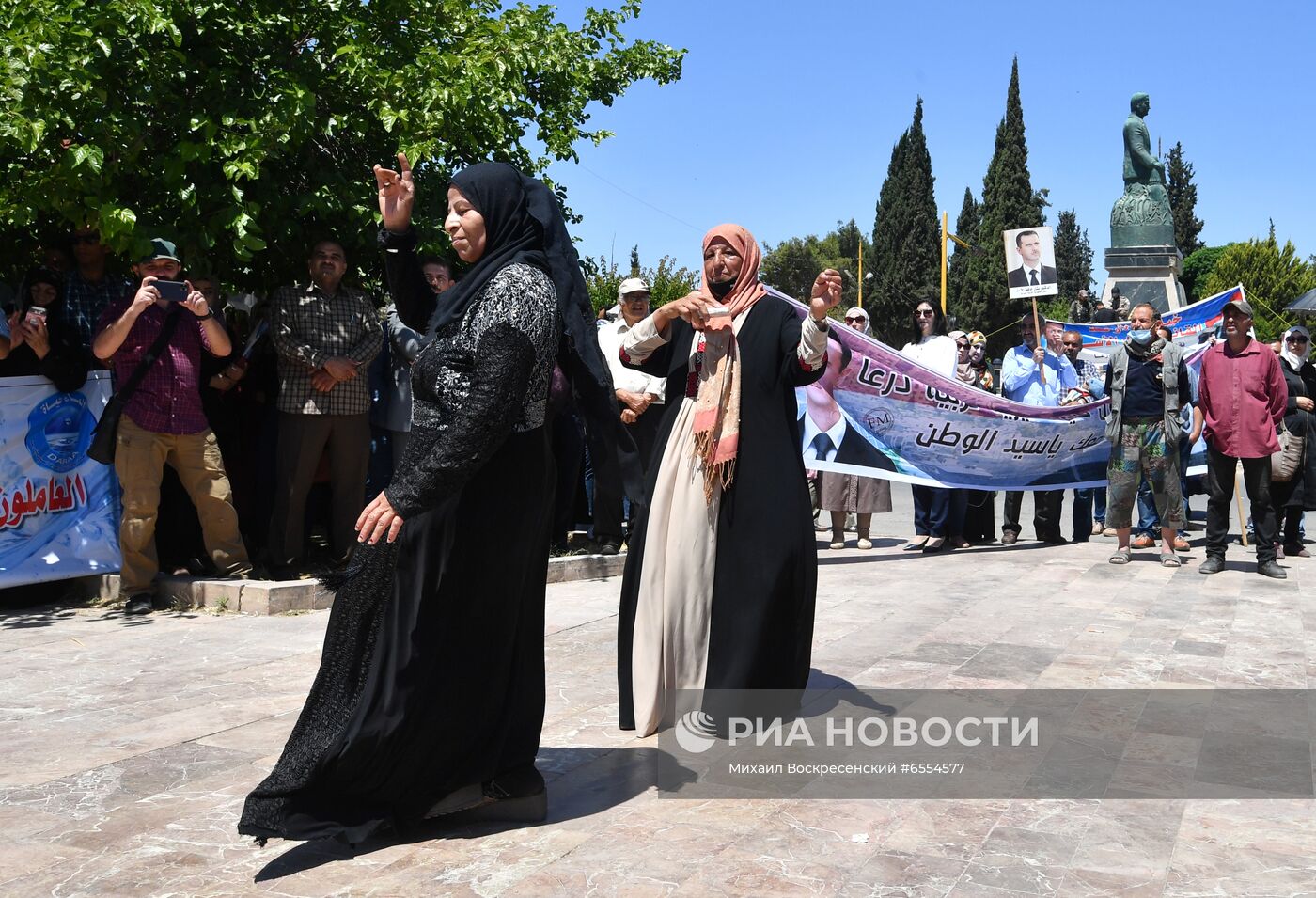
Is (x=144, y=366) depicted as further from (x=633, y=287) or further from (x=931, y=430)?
(x=931, y=430)

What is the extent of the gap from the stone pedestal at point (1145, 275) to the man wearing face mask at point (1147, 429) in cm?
1712

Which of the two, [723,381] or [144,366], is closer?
[723,381]

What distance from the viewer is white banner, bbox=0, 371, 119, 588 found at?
23.3ft

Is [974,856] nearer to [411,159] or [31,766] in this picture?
[31,766]

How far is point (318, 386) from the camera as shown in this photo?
24.3 ft

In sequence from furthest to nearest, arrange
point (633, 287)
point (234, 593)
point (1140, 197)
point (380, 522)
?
point (1140, 197)
point (633, 287)
point (234, 593)
point (380, 522)

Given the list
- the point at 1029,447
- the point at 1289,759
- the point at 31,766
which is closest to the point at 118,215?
the point at 31,766

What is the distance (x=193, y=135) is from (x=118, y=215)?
84 centimetres

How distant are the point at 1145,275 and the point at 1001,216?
111 feet

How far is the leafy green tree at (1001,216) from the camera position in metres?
59.4

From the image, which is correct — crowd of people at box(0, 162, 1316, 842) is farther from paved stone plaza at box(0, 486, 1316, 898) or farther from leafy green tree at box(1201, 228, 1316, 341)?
leafy green tree at box(1201, 228, 1316, 341)

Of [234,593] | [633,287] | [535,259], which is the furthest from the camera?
[633,287]

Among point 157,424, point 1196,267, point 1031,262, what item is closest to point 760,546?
point 157,424

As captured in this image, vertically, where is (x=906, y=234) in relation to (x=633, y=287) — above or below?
above
